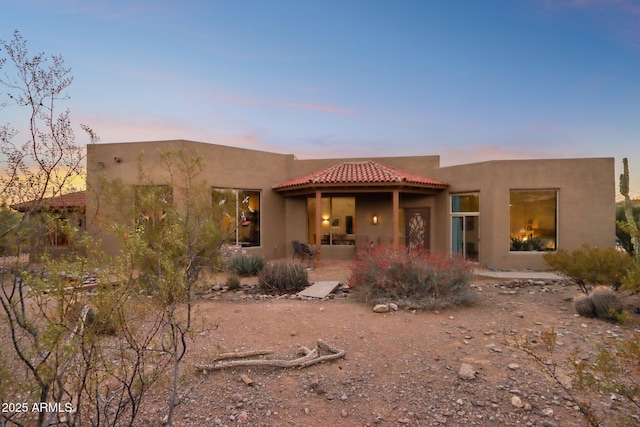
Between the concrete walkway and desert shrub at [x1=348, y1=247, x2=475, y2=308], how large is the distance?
3.70 metres

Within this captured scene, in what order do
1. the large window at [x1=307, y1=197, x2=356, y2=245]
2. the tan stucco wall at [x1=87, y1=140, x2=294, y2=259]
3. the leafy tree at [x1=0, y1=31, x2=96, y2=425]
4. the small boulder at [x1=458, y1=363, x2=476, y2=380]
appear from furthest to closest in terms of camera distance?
the large window at [x1=307, y1=197, x2=356, y2=245] → the tan stucco wall at [x1=87, y1=140, x2=294, y2=259] → the small boulder at [x1=458, y1=363, x2=476, y2=380] → the leafy tree at [x1=0, y1=31, x2=96, y2=425]

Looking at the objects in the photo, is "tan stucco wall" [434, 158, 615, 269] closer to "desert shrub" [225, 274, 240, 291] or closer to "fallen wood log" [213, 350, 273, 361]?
"desert shrub" [225, 274, 240, 291]

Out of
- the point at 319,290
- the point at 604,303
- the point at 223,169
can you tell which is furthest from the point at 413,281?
the point at 223,169

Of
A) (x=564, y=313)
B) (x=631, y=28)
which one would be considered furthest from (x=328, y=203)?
(x=631, y=28)

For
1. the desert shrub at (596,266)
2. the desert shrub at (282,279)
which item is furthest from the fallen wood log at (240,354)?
the desert shrub at (596,266)

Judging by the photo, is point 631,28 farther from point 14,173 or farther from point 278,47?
point 14,173

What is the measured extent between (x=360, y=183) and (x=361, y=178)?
31 cm

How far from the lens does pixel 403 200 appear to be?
14727mm

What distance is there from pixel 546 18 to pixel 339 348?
11.3 m

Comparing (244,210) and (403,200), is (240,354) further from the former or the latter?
(403,200)

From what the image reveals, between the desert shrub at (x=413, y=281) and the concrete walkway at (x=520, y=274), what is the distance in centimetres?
370

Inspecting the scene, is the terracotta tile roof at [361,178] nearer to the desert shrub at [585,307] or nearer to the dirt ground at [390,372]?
the dirt ground at [390,372]

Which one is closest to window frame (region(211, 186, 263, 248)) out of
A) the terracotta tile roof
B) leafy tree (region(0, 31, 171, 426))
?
the terracotta tile roof

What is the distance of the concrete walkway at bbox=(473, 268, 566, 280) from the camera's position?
34.2 ft
